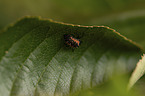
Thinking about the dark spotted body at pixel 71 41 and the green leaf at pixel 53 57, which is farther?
the dark spotted body at pixel 71 41

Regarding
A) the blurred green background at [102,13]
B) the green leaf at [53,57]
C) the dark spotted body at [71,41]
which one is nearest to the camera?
the green leaf at [53,57]

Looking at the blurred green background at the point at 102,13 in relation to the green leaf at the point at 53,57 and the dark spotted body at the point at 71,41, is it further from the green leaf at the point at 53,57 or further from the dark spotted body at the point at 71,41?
the dark spotted body at the point at 71,41

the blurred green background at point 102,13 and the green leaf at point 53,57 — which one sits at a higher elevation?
the blurred green background at point 102,13

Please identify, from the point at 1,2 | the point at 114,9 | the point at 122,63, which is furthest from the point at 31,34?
the point at 1,2

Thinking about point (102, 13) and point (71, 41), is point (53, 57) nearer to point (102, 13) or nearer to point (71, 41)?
point (71, 41)

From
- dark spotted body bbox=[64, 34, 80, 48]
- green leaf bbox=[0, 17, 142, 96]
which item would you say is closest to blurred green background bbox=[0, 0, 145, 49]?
green leaf bbox=[0, 17, 142, 96]

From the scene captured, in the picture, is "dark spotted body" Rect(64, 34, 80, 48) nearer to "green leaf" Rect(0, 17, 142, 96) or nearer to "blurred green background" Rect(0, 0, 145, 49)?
"green leaf" Rect(0, 17, 142, 96)

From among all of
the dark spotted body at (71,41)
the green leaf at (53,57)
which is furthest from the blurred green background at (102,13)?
the dark spotted body at (71,41)

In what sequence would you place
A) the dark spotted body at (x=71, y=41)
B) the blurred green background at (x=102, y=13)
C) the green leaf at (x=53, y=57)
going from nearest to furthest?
the green leaf at (x=53, y=57) → the dark spotted body at (x=71, y=41) → the blurred green background at (x=102, y=13)
